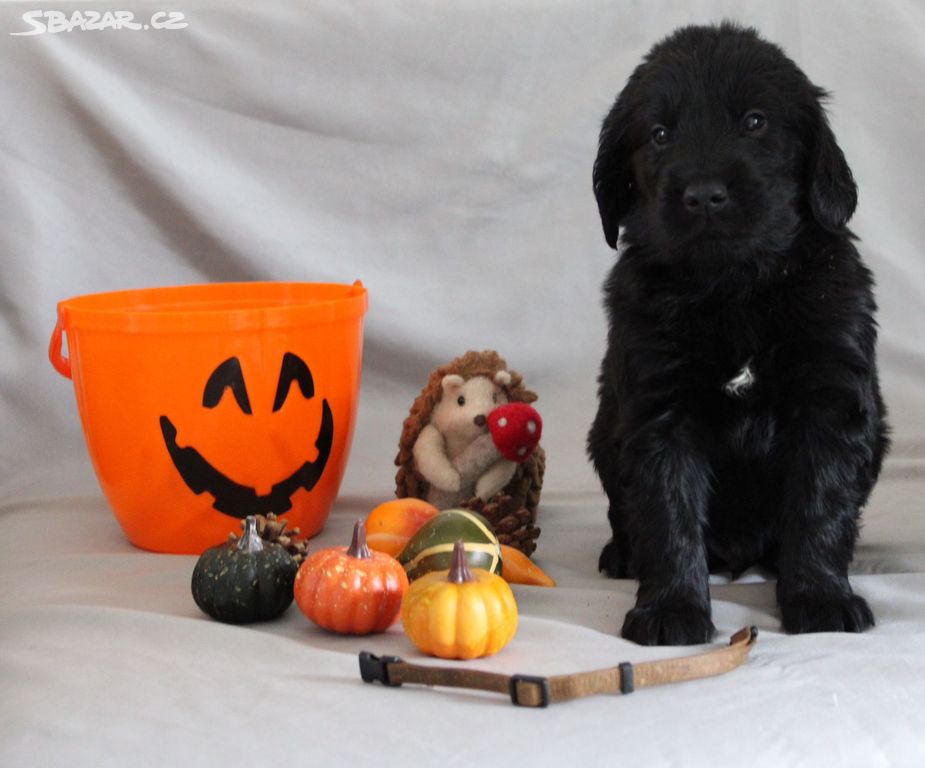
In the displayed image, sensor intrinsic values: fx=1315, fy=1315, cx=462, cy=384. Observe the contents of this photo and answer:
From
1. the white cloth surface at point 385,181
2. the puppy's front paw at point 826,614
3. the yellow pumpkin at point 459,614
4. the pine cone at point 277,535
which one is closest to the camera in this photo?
the yellow pumpkin at point 459,614

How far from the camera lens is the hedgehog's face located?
2336 mm

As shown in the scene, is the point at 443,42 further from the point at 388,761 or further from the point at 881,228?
the point at 388,761

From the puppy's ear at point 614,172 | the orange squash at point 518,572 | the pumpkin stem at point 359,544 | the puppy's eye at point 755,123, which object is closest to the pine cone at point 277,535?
the pumpkin stem at point 359,544

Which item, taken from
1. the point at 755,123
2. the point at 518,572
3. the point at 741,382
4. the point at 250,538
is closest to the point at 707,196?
the point at 755,123

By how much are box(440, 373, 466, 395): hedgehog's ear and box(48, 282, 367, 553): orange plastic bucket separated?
0.19 m

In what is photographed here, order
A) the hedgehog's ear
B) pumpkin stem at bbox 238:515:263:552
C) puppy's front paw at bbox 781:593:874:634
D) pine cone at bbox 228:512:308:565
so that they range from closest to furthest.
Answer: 1. puppy's front paw at bbox 781:593:874:634
2. pumpkin stem at bbox 238:515:263:552
3. pine cone at bbox 228:512:308:565
4. the hedgehog's ear

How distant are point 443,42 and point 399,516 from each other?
5.14 ft

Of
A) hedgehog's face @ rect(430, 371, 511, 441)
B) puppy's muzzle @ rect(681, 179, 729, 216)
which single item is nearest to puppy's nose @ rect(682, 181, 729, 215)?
puppy's muzzle @ rect(681, 179, 729, 216)

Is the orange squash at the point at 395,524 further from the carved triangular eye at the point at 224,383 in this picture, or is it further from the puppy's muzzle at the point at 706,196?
the puppy's muzzle at the point at 706,196

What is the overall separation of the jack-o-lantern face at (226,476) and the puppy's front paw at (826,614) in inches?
36.2

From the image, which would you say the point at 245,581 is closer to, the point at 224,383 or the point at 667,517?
the point at 224,383

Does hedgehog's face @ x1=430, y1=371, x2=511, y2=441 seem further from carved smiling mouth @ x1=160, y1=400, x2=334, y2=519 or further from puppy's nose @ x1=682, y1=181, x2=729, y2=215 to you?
puppy's nose @ x1=682, y1=181, x2=729, y2=215

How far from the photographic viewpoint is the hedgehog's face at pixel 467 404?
2.34m

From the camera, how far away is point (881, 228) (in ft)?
11.0
